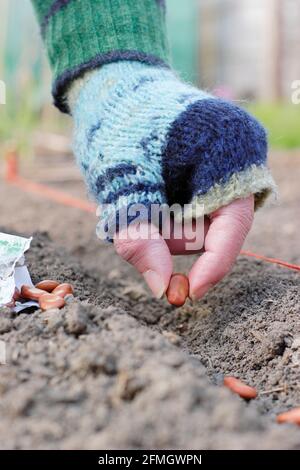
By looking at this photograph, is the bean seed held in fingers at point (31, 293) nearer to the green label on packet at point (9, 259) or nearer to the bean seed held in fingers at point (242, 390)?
the green label on packet at point (9, 259)

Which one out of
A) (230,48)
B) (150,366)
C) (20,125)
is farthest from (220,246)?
(230,48)

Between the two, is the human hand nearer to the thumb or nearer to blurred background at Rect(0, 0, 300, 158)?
the thumb

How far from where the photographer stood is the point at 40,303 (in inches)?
42.4

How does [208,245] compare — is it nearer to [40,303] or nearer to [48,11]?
[40,303]

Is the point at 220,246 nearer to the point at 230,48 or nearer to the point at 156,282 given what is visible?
the point at 156,282

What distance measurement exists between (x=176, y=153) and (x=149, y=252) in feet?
0.63

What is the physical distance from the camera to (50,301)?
107 cm

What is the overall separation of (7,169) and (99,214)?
6.88 ft

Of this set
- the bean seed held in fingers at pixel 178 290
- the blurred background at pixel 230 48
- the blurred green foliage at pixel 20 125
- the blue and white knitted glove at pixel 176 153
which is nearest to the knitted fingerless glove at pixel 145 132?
the blue and white knitted glove at pixel 176 153

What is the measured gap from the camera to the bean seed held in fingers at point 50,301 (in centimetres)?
105

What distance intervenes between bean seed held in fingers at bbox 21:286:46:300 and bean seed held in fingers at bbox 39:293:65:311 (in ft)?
0.09

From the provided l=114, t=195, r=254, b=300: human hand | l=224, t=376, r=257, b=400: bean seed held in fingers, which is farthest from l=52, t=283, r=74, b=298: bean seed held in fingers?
l=224, t=376, r=257, b=400: bean seed held in fingers

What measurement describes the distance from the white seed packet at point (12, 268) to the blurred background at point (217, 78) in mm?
570
